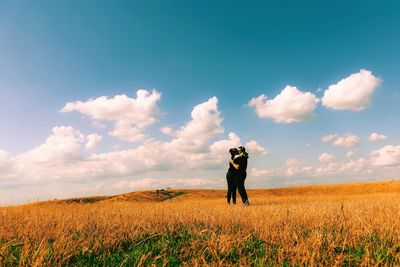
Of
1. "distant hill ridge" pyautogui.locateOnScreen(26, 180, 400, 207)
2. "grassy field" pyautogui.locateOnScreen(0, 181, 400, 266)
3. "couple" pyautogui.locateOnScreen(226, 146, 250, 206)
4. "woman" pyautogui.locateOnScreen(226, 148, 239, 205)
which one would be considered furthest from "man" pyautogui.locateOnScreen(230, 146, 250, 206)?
"distant hill ridge" pyautogui.locateOnScreen(26, 180, 400, 207)

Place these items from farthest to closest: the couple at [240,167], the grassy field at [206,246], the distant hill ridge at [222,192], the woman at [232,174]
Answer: the distant hill ridge at [222,192] → the woman at [232,174] → the couple at [240,167] → the grassy field at [206,246]

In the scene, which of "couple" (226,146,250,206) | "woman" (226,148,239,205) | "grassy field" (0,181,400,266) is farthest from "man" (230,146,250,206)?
"grassy field" (0,181,400,266)

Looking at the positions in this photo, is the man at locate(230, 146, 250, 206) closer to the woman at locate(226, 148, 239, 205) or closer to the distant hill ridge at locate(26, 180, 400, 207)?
the woman at locate(226, 148, 239, 205)

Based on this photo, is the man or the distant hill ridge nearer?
the man

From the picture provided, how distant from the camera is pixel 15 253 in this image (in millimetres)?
4758

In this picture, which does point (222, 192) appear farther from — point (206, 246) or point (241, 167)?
point (206, 246)

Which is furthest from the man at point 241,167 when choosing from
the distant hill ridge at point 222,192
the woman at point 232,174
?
the distant hill ridge at point 222,192

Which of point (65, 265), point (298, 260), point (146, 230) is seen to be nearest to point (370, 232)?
point (298, 260)

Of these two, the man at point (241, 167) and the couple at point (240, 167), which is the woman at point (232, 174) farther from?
the man at point (241, 167)

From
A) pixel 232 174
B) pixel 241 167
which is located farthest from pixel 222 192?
pixel 241 167

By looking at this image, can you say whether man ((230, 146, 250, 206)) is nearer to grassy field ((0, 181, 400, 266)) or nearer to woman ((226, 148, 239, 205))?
woman ((226, 148, 239, 205))

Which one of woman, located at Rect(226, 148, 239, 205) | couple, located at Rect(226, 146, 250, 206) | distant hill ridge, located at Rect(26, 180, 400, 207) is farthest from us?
distant hill ridge, located at Rect(26, 180, 400, 207)

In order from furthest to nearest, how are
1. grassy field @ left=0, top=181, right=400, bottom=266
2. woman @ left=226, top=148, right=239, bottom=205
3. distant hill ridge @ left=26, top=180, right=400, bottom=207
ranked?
distant hill ridge @ left=26, top=180, right=400, bottom=207 → woman @ left=226, top=148, right=239, bottom=205 → grassy field @ left=0, top=181, right=400, bottom=266

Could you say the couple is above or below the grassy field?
above
